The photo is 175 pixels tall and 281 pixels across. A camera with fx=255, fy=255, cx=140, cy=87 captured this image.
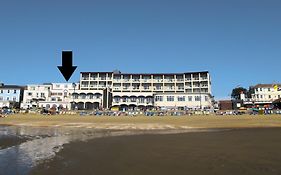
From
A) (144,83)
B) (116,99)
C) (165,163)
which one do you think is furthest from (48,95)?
(165,163)

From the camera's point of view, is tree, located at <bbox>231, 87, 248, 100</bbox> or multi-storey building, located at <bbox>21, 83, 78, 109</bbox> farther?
tree, located at <bbox>231, 87, 248, 100</bbox>

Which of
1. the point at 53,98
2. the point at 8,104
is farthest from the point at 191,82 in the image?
the point at 8,104

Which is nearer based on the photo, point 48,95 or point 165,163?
point 165,163

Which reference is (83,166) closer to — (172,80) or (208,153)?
(208,153)

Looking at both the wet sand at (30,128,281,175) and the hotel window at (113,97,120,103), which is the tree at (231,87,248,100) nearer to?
the hotel window at (113,97,120,103)

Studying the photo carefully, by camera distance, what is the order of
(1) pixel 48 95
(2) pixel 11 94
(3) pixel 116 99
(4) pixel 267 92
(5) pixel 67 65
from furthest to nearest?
(4) pixel 267 92
(1) pixel 48 95
(2) pixel 11 94
(3) pixel 116 99
(5) pixel 67 65

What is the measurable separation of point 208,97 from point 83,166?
93.5 m

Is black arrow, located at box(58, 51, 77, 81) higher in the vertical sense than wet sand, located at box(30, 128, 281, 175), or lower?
higher

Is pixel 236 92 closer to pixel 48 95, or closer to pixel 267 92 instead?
pixel 267 92

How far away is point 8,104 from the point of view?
4023 inches

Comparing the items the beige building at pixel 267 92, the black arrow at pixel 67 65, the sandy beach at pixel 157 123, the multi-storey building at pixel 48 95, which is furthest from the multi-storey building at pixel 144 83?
the black arrow at pixel 67 65

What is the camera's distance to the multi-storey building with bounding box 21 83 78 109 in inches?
3952

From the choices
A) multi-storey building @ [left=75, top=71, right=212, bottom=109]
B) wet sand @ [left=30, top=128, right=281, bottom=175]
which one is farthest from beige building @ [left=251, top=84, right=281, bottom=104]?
wet sand @ [left=30, top=128, right=281, bottom=175]

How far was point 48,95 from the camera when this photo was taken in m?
108
